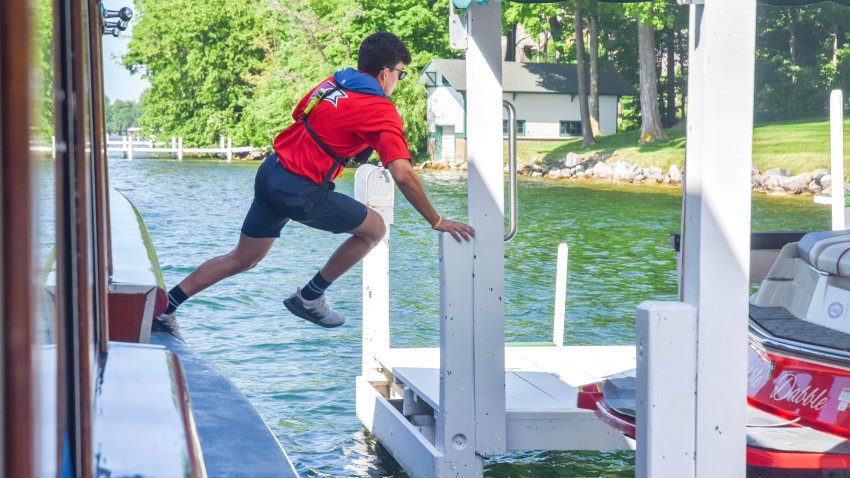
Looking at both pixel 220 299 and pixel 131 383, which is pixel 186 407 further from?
pixel 220 299

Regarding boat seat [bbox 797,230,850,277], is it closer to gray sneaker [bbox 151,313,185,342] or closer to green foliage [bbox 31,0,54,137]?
gray sneaker [bbox 151,313,185,342]

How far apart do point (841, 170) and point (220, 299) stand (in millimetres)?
8606

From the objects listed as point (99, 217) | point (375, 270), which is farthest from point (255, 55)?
point (99, 217)

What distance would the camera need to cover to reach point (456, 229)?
4879 mm

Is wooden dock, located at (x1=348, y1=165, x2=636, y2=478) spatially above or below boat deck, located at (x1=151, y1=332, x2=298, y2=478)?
below

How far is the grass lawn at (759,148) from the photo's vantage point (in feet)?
76.3

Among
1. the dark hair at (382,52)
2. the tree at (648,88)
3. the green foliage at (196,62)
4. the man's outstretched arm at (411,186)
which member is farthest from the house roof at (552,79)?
the man's outstretched arm at (411,186)

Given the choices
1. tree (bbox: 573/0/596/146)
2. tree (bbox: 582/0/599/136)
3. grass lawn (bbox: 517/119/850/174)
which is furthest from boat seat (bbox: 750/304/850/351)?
tree (bbox: 573/0/596/146)

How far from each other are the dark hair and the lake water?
215 centimetres

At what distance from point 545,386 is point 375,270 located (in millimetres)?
1413

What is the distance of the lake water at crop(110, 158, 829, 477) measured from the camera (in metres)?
7.13

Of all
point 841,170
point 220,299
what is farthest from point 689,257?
point 220,299

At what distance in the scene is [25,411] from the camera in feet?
2.39

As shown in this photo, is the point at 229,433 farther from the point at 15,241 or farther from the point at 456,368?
the point at 15,241
